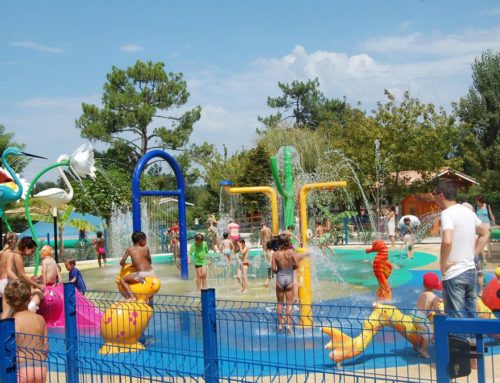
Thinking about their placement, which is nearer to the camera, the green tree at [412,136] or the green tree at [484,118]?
the green tree at [412,136]

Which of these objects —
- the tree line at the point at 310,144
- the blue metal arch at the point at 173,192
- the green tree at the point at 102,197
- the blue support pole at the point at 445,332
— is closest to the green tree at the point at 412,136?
the tree line at the point at 310,144

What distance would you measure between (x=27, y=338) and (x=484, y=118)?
37.4 metres

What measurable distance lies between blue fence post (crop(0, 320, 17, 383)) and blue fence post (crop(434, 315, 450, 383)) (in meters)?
2.82

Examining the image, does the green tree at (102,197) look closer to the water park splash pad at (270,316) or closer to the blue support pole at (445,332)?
the water park splash pad at (270,316)

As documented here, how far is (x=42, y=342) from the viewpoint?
16.1ft

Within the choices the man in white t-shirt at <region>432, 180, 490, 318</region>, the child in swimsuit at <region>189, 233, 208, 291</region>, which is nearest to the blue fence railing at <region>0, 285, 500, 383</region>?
the man in white t-shirt at <region>432, 180, 490, 318</region>

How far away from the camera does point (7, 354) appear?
169 inches

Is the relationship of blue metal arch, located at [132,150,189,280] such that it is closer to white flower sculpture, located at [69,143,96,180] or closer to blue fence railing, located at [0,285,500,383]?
white flower sculpture, located at [69,143,96,180]

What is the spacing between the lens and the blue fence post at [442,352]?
11.3 ft

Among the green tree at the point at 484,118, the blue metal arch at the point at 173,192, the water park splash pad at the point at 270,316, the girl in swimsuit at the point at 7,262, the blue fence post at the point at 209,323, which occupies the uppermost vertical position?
the green tree at the point at 484,118

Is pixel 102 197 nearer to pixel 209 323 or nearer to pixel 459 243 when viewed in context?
pixel 209 323

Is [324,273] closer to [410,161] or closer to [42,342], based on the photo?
[42,342]

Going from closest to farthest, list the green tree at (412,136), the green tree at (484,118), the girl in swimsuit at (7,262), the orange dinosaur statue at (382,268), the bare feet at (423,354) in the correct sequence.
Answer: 1. the bare feet at (423,354)
2. the girl in swimsuit at (7,262)
3. the orange dinosaur statue at (382,268)
4. the green tree at (412,136)
5. the green tree at (484,118)

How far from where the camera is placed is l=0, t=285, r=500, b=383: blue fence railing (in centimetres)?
411
